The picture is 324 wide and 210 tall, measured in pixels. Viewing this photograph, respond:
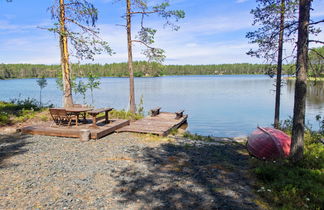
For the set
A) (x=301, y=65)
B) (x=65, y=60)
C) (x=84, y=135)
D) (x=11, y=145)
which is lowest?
(x=11, y=145)

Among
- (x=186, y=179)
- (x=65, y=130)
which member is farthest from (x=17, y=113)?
(x=186, y=179)

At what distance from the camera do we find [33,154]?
6566mm

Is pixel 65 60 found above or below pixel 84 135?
above

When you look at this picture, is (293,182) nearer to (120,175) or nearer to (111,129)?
(120,175)

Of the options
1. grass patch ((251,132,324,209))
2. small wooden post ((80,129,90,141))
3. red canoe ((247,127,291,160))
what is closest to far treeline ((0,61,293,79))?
red canoe ((247,127,291,160))

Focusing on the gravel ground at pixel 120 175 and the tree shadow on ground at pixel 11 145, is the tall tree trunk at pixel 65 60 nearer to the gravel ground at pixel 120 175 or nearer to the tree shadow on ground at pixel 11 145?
the tree shadow on ground at pixel 11 145

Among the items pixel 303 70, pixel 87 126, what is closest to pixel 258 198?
pixel 303 70

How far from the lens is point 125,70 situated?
117 meters

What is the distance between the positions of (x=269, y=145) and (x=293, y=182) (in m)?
2.28

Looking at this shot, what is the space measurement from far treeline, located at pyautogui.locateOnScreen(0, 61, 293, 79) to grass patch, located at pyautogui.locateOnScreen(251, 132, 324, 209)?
9.69 feet

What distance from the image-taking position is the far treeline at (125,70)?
43.1 ft

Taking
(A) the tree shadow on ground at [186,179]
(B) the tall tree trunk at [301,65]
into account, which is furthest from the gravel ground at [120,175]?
(B) the tall tree trunk at [301,65]

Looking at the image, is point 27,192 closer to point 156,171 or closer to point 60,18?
point 156,171

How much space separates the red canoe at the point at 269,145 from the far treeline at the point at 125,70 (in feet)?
6.77
